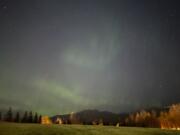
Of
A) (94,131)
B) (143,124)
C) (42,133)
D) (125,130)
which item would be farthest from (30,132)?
(143,124)

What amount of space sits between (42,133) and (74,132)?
125 inches

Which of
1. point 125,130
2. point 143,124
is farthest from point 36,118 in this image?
point 125,130

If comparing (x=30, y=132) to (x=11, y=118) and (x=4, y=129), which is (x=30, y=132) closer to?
(x=4, y=129)

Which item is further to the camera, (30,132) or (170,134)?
(170,134)

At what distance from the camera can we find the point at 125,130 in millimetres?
25156

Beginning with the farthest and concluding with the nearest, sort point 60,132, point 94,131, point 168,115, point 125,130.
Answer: point 168,115
point 125,130
point 94,131
point 60,132

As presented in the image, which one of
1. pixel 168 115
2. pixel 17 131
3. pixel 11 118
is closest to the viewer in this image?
pixel 17 131

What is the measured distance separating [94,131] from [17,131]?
25.0 feet

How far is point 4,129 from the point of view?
20031mm

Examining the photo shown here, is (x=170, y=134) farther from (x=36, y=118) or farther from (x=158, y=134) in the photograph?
(x=36, y=118)

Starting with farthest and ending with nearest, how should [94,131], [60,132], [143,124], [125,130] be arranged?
[143,124]
[125,130]
[94,131]
[60,132]

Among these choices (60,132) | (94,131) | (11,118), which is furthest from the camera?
(11,118)

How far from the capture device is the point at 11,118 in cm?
12444

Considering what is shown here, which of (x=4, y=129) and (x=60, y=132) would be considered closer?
(x=4, y=129)
